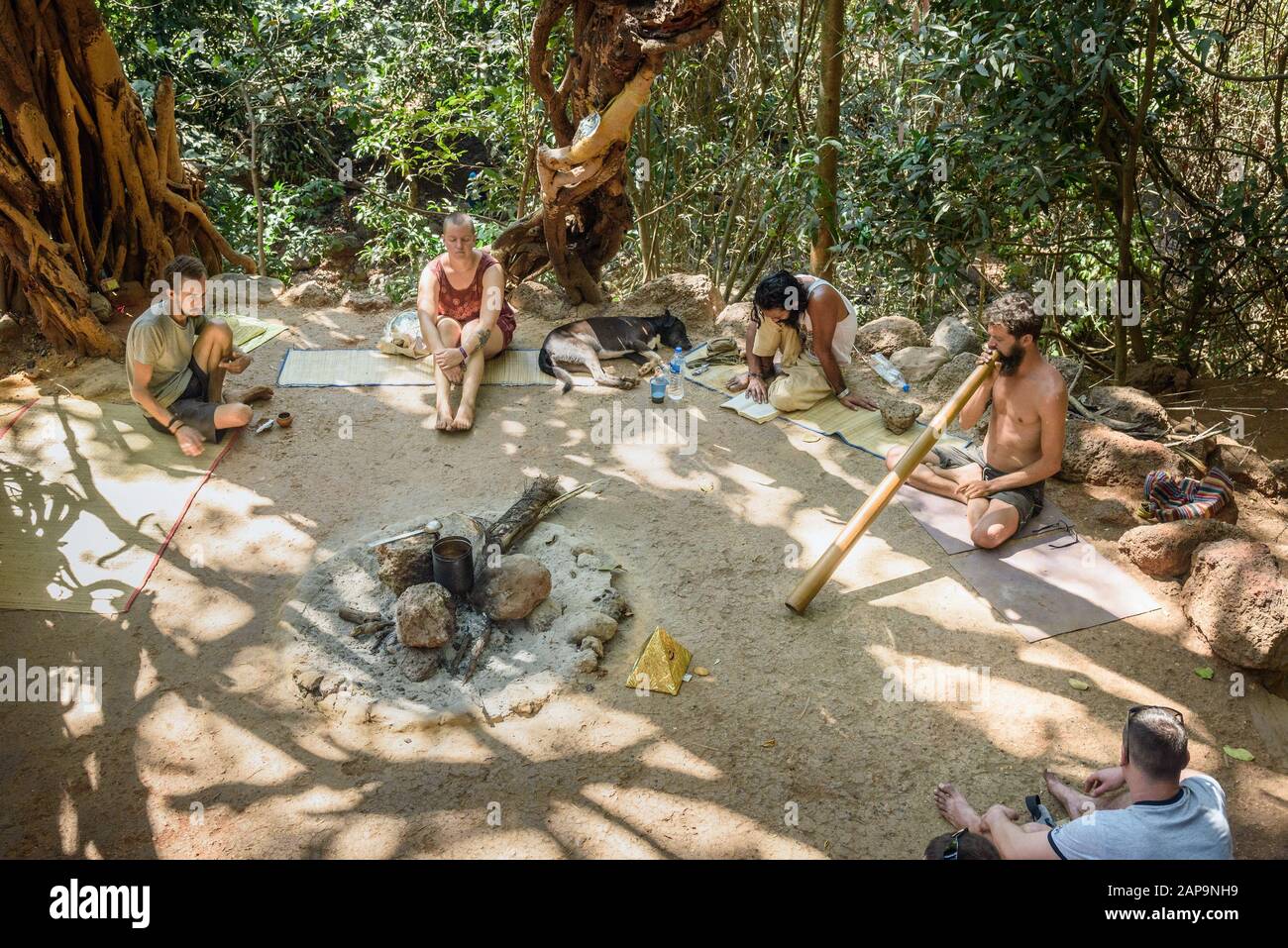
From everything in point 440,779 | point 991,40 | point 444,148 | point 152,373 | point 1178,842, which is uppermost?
point 991,40

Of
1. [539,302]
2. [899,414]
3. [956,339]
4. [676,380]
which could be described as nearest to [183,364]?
[539,302]

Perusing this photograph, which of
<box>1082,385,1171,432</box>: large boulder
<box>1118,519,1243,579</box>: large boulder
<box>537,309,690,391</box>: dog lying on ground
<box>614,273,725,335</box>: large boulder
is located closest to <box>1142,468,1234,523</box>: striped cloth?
<box>1118,519,1243,579</box>: large boulder

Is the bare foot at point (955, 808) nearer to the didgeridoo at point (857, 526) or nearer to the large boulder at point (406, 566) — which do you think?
the didgeridoo at point (857, 526)

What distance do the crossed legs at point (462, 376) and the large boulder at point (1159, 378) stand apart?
15.1 feet

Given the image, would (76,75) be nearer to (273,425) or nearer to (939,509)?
(273,425)

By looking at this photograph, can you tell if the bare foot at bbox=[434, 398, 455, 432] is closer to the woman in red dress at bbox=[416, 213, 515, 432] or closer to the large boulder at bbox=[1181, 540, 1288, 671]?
the woman in red dress at bbox=[416, 213, 515, 432]

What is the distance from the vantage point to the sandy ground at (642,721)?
10.2 feet

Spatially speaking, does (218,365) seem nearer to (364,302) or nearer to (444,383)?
(444,383)

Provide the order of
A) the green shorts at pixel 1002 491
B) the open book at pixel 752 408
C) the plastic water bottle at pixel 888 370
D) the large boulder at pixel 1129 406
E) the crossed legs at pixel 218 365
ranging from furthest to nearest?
the plastic water bottle at pixel 888 370
the open book at pixel 752 408
the crossed legs at pixel 218 365
the large boulder at pixel 1129 406
the green shorts at pixel 1002 491

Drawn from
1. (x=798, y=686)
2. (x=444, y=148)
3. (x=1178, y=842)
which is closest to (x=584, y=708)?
(x=798, y=686)

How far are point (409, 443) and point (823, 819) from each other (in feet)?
11.1

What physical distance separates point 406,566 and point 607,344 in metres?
2.94

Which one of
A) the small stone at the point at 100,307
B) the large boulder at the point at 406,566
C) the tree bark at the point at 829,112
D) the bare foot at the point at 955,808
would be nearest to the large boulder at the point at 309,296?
the small stone at the point at 100,307

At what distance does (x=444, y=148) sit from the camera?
8.72 metres
